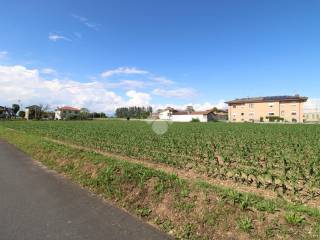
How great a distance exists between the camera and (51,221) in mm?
4840

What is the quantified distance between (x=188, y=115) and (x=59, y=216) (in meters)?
89.1

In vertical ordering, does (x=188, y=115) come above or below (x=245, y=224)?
above

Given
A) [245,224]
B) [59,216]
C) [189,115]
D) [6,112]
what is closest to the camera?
[245,224]

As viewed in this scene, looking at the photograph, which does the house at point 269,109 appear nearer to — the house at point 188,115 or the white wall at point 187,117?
the house at point 188,115

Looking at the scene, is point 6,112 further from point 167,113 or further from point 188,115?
point 188,115

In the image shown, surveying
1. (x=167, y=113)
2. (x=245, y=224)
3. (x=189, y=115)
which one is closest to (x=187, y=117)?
Result: (x=189, y=115)

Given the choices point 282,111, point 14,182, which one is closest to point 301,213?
point 14,182

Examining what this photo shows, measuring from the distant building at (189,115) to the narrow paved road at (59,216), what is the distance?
266 feet

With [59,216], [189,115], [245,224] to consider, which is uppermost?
[189,115]

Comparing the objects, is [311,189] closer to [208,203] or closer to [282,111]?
[208,203]

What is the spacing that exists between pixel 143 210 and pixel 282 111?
76986 millimetres

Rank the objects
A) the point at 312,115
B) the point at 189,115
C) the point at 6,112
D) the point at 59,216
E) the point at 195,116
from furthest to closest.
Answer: the point at 6,112, the point at 189,115, the point at 195,116, the point at 312,115, the point at 59,216

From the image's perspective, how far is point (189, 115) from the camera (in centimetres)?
9306

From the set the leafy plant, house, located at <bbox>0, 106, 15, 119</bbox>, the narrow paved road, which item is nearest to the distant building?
house, located at <bbox>0, 106, 15, 119</bbox>
